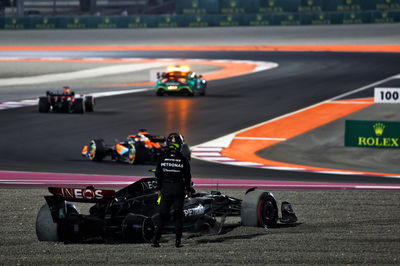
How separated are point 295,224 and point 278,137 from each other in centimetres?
1419

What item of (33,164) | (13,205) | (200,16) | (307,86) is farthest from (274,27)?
(13,205)

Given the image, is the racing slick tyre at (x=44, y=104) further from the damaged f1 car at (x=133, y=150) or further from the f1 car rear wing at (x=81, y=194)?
the f1 car rear wing at (x=81, y=194)

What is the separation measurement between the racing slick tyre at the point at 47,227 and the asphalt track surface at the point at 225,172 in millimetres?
175

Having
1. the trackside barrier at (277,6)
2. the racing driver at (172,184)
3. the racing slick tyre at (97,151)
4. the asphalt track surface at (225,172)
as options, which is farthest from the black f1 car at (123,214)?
the trackside barrier at (277,6)

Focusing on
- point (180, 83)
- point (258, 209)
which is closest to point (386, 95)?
point (258, 209)

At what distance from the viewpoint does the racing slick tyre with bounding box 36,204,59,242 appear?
12406mm

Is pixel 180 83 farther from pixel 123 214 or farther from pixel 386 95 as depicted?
pixel 123 214

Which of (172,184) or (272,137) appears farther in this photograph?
(272,137)

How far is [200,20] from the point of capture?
267ft

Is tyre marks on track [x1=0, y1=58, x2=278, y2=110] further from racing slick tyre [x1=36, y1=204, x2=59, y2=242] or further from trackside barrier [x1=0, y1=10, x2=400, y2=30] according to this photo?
racing slick tyre [x1=36, y1=204, x2=59, y2=242]

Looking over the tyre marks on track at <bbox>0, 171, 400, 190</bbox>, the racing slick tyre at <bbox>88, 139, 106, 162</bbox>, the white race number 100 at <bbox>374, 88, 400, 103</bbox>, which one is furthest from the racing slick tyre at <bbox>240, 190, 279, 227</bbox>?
the white race number 100 at <bbox>374, 88, 400, 103</bbox>

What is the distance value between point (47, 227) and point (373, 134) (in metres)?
14.8

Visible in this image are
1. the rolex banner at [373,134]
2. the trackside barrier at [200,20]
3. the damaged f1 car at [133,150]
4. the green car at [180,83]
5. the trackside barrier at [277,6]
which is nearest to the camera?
the damaged f1 car at [133,150]

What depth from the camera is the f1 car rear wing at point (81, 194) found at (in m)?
12.3
